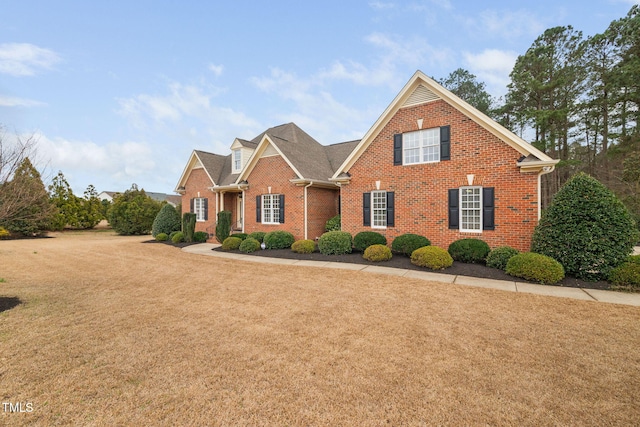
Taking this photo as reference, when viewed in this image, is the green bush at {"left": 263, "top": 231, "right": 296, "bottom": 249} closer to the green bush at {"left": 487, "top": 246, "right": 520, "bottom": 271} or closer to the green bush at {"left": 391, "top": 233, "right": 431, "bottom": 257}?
the green bush at {"left": 391, "top": 233, "right": 431, "bottom": 257}

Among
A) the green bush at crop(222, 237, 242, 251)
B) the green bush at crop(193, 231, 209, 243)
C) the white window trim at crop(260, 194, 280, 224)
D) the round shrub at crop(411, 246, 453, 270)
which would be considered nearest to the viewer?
the round shrub at crop(411, 246, 453, 270)

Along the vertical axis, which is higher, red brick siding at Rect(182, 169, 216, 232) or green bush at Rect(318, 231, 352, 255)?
Answer: red brick siding at Rect(182, 169, 216, 232)

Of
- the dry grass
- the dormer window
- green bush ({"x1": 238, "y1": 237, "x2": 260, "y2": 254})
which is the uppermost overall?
the dormer window

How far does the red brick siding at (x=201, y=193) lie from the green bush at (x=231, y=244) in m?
5.80

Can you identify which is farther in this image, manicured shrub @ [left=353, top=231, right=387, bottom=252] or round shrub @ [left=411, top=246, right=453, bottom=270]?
manicured shrub @ [left=353, top=231, right=387, bottom=252]

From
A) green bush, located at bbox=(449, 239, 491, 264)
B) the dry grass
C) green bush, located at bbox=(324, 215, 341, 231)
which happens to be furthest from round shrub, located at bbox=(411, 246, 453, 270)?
green bush, located at bbox=(324, 215, 341, 231)

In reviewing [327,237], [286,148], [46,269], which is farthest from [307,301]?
[286,148]

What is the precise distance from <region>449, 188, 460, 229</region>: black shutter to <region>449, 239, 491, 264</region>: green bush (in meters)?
0.98

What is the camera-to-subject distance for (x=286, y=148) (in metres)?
17.2

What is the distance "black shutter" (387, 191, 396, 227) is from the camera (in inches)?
507

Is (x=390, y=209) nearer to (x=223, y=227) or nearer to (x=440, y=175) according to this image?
(x=440, y=175)

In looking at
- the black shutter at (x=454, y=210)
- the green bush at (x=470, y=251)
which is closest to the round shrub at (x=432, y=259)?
the green bush at (x=470, y=251)

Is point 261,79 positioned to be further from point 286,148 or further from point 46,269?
point 46,269

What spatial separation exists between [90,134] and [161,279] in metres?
10.2
